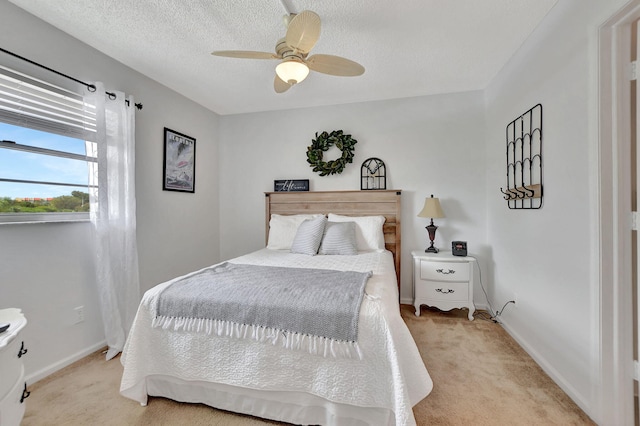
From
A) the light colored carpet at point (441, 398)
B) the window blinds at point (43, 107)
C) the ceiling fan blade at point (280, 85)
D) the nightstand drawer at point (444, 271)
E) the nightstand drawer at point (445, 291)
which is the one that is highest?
the ceiling fan blade at point (280, 85)

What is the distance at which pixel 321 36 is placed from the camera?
201 cm

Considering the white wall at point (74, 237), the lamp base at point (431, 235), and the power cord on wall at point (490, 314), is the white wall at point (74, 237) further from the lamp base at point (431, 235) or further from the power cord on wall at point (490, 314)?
the power cord on wall at point (490, 314)

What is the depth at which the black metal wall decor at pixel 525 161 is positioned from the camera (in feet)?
6.45

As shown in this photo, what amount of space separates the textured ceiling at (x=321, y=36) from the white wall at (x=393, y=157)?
41 cm

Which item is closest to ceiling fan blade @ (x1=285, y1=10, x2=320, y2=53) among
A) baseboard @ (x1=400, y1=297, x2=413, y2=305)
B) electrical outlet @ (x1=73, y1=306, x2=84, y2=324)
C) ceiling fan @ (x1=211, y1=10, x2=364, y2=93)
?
ceiling fan @ (x1=211, y1=10, x2=364, y2=93)

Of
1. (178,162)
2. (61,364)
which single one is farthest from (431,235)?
(61,364)

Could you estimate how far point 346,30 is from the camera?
6.37 ft

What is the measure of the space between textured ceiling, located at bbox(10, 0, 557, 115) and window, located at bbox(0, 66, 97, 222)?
550mm

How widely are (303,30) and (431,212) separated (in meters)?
2.18

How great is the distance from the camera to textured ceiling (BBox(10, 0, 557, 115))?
172 cm

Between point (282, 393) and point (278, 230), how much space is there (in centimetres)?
191

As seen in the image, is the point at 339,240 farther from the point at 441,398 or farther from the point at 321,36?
the point at 321,36

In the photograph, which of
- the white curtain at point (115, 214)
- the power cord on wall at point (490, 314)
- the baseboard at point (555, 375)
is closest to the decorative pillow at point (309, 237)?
the white curtain at point (115, 214)

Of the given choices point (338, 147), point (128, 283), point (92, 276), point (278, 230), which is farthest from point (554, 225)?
point (92, 276)
